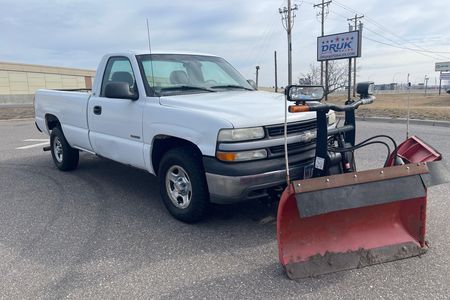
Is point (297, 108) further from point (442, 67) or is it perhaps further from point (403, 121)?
point (442, 67)

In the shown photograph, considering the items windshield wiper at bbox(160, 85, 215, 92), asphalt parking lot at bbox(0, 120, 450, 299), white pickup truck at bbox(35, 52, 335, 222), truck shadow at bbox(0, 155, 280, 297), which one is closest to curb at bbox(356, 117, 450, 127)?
asphalt parking lot at bbox(0, 120, 450, 299)

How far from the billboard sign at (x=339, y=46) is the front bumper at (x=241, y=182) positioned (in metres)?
22.1

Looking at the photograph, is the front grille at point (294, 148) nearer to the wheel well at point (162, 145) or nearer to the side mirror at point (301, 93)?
the side mirror at point (301, 93)

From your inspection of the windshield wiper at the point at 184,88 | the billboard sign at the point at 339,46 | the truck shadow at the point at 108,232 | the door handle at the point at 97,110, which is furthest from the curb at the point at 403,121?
the door handle at the point at 97,110

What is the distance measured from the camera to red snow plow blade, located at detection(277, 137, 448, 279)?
2.94 m

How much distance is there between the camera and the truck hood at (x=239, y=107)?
143 inches

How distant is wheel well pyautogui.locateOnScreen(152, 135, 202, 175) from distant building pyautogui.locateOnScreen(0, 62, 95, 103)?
42.6 meters

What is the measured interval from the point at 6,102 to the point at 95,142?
40824mm

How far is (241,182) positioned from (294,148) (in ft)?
2.42

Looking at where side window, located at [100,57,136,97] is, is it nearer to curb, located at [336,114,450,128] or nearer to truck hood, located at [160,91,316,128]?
truck hood, located at [160,91,316,128]

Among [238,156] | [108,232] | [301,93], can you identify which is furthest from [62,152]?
[301,93]

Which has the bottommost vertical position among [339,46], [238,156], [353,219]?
[353,219]

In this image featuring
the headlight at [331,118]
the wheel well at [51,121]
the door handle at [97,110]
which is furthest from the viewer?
the wheel well at [51,121]

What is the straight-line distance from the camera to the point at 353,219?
3336 millimetres
